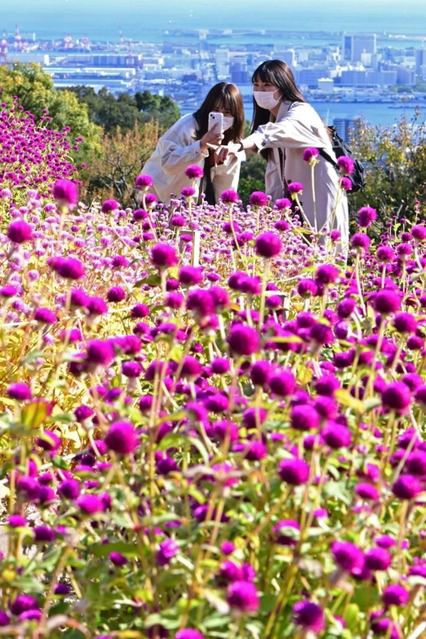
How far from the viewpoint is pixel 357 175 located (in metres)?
5.87

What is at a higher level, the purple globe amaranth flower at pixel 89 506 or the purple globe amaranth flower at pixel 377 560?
the purple globe amaranth flower at pixel 89 506

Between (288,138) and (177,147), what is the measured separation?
0.65 meters

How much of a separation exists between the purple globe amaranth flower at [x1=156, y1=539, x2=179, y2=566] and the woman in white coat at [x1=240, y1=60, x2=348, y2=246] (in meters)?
3.66

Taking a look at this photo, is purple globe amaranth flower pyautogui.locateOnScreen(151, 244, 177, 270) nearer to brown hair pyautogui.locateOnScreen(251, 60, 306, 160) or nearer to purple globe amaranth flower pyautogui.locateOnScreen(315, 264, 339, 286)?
purple globe amaranth flower pyautogui.locateOnScreen(315, 264, 339, 286)

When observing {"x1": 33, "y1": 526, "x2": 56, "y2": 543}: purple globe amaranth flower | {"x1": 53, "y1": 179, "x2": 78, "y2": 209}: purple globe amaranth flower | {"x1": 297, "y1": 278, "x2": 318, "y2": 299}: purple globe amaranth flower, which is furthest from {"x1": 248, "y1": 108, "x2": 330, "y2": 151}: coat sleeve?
{"x1": 33, "y1": 526, "x2": 56, "y2": 543}: purple globe amaranth flower

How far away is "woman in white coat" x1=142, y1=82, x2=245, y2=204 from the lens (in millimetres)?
5078

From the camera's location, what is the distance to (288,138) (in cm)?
514

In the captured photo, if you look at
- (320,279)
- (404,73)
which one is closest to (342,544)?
(320,279)

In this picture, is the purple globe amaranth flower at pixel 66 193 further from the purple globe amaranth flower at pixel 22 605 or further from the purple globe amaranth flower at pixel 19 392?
the purple globe amaranth flower at pixel 22 605

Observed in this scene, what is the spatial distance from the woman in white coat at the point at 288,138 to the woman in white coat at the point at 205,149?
6.3 inches

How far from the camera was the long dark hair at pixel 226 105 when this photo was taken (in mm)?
5207

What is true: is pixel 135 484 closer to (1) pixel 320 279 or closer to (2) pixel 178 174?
(1) pixel 320 279

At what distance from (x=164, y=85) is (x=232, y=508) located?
302 feet

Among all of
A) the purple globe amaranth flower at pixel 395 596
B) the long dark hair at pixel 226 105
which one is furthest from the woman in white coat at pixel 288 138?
the purple globe amaranth flower at pixel 395 596
